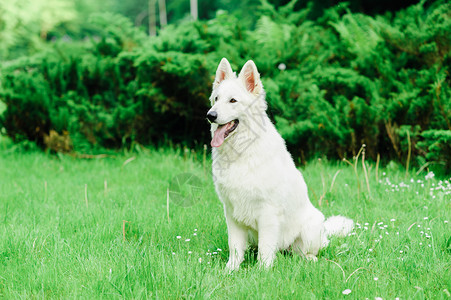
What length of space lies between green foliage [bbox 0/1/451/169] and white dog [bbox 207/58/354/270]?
2.53 metres

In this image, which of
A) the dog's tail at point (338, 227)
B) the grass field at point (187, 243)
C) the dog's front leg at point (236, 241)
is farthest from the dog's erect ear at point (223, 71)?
the dog's tail at point (338, 227)

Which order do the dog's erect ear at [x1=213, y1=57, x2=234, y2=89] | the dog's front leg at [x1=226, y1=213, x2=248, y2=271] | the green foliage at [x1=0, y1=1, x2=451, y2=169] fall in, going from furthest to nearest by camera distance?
1. the green foliage at [x1=0, y1=1, x2=451, y2=169]
2. the dog's erect ear at [x1=213, y1=57, x2=234, y2=89]
3. the dog's front leg at [x1=226, y1=213, x2=248, y2=271]

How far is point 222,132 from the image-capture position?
9.99ft

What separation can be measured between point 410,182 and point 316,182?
110cm

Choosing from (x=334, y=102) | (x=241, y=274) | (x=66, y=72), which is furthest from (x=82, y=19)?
(x=241, y=274)

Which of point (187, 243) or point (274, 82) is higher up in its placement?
point (274, 82)

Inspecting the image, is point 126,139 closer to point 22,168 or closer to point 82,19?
point 22,168

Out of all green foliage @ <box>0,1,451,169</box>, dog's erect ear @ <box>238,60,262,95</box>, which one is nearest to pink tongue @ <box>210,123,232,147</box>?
dog's erect ear @ <box>238,60,262,95</box>

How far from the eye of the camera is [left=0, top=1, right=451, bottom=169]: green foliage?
552 cm

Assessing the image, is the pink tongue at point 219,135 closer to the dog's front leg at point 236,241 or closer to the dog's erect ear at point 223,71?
the dog's erect ear at point 223,71

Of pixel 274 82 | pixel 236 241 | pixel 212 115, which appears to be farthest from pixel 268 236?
pixel 274 82

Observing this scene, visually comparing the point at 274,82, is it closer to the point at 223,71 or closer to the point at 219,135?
the point at 223,71

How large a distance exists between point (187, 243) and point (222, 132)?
3.38ft

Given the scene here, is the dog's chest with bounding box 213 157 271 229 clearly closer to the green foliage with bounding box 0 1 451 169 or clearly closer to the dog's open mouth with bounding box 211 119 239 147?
the dog's open mouth with bounding box 211 119 239 147
